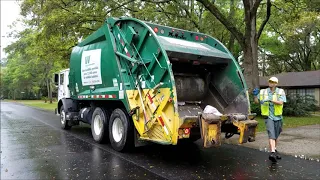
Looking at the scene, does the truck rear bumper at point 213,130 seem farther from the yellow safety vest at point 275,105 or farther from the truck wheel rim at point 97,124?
the truck wheel rim at point 97,124

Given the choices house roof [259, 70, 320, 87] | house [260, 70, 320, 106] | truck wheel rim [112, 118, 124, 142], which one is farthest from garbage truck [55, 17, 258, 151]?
house roof [259, 70, 320, 87]

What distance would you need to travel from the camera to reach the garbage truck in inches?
229

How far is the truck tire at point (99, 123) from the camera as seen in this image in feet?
27.1

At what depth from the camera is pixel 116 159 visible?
6.59 meters

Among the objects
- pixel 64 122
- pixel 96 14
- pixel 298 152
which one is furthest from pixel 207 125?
pixel 96 14

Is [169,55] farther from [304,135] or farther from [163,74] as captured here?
[304,135]

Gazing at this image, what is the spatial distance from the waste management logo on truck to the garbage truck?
3 centimetres

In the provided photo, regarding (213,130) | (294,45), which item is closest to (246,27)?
(213,130)

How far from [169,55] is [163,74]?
507mm

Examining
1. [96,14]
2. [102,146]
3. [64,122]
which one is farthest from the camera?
[96,14]

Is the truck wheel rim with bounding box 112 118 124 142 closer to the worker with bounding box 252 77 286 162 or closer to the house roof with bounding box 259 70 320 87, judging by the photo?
the worker with bounding box 252 77 286 162

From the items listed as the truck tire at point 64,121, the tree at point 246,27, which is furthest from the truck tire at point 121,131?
the tree at point 246,27

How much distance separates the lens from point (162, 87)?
6.01 m

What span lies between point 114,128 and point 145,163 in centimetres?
181
